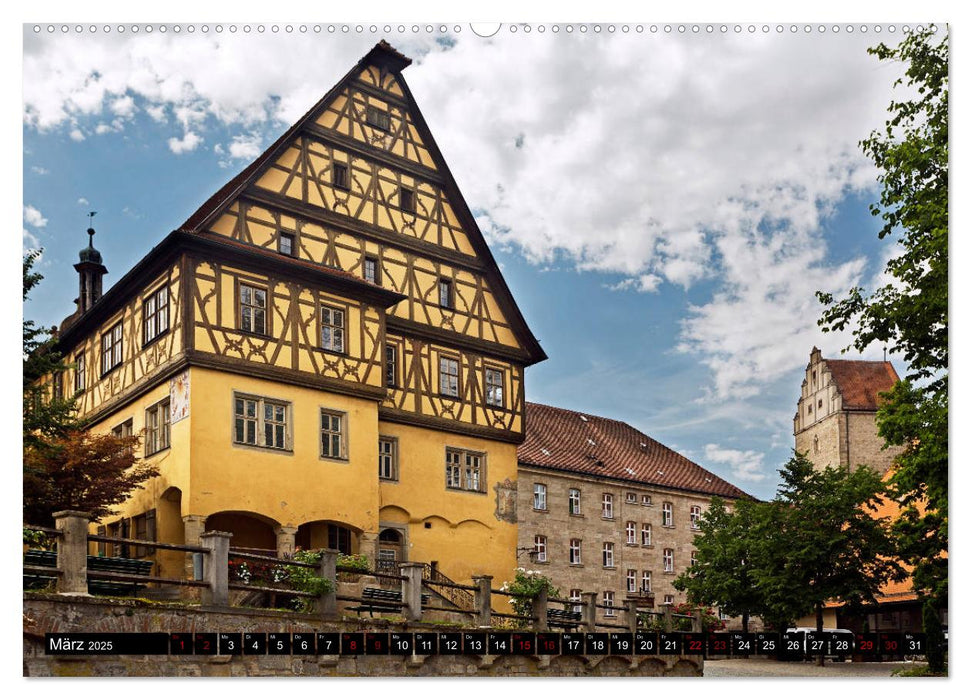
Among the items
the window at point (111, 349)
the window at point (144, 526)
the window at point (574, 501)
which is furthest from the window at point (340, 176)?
the window at point (574, 501)

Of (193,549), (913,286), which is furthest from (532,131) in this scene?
(193,549)

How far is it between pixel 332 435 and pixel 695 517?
6.76 m

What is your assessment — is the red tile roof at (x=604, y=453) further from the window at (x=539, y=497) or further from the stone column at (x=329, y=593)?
the stone column at (x=329, y=593)

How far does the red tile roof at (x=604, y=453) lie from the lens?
15766 mm

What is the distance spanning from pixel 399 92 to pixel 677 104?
4.89 m

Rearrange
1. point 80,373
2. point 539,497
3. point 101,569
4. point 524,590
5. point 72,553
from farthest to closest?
1. point 539,497
2. point 80,373
3. point 524,590
4. point 101,569
5. point 72,553

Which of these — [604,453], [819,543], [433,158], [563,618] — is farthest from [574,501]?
[433,158]

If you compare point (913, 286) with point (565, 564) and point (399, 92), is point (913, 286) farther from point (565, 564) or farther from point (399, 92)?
point (565, 564)

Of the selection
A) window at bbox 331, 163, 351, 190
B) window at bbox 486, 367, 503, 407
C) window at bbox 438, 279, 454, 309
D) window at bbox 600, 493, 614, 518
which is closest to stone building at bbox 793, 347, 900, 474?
window at bbox 486, 367, 503, 407

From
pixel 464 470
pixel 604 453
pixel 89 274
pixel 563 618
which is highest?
pixel 89 274

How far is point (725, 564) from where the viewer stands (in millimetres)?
18328

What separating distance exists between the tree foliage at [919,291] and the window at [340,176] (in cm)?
841

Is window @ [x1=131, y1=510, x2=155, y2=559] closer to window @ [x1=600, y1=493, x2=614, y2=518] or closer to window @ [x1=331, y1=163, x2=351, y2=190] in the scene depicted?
window @ [x1=331, y1=163, x2=351, y2=190]

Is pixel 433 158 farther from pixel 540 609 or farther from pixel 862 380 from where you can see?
pixel 862 380
